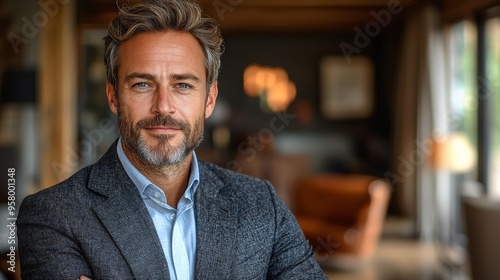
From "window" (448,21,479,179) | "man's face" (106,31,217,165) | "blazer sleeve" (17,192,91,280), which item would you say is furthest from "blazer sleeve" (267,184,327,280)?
"window" (448,21,479,179)

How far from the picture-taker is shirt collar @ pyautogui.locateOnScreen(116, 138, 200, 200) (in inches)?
58.8

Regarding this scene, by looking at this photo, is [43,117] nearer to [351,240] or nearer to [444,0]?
[351,240]

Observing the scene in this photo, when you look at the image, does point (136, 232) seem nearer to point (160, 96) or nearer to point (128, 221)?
point (128, 221)

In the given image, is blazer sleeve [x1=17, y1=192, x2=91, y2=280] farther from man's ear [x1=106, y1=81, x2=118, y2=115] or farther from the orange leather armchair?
the orange leather armchair

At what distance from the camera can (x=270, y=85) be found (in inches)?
464

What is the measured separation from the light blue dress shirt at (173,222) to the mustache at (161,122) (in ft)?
0.53

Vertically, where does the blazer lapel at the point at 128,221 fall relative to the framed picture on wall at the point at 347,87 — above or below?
below

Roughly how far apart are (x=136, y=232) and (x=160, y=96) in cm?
31

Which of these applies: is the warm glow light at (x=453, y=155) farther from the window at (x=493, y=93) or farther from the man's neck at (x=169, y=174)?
the man's neck at (x=169, y=174)

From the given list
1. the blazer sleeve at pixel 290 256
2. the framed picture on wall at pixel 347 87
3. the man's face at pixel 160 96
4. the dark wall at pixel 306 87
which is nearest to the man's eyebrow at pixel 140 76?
the man's face at pixel 160 96

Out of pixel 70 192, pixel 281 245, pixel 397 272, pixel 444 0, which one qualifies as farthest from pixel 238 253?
pixel 444 0

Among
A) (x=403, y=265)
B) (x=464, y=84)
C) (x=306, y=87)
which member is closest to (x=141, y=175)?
(x=403, y=265)

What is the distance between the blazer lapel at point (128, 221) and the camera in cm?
143

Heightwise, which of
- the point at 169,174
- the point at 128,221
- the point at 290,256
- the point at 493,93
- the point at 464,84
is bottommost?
the point at 290,256
